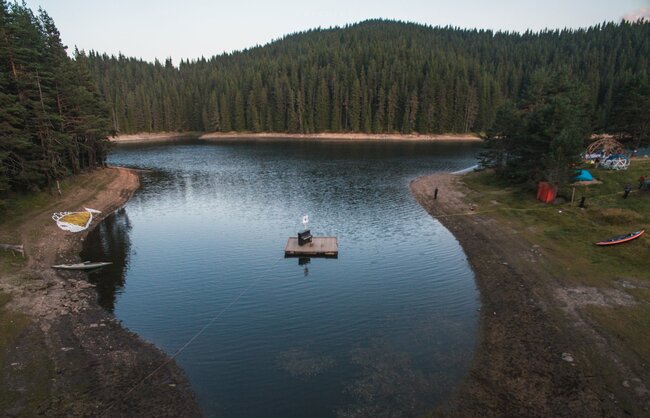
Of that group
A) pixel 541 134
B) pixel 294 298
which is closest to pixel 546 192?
pixel 541 134

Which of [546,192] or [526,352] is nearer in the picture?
[526,352]

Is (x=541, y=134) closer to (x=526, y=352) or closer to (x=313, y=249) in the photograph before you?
(x=313, y=249)

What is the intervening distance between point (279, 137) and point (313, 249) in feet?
467

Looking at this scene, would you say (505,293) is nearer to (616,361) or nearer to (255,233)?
(616,361)

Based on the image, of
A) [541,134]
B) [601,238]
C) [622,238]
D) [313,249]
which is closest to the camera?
[622,238]

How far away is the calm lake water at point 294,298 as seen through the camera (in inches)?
776

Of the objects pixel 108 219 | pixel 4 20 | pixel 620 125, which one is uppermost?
pixel 4 20

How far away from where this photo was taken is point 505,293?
96.1ft

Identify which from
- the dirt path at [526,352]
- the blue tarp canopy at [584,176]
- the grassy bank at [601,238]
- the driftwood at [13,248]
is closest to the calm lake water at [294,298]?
the dirt path at [526,352]

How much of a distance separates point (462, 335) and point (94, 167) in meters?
73.9

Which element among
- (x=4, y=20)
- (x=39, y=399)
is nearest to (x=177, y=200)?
(x=4, y=20)

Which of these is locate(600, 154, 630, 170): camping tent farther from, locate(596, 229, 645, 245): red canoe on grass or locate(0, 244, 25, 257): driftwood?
locate(0, 244, 25, 257): driftwood

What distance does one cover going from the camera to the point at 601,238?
36.4 metres

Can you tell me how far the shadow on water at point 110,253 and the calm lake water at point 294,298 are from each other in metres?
0.18
